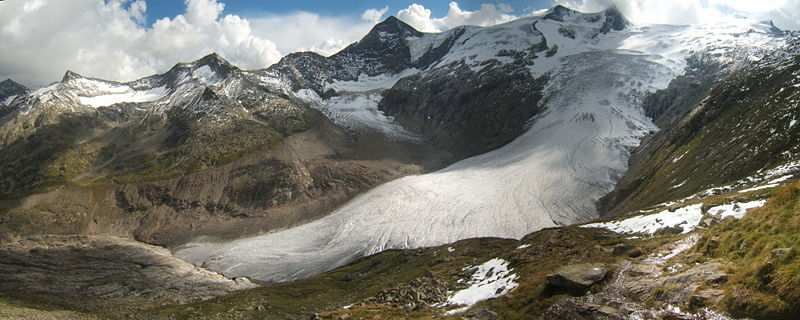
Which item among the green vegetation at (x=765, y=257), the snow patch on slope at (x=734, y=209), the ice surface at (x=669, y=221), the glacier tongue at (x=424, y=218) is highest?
the green vegetation at (x=765, y=257)

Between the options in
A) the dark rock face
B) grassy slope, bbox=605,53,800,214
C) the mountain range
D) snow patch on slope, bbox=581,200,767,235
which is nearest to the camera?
the mountain range

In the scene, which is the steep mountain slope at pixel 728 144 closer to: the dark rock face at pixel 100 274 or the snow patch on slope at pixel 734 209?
the snow patch on slope at pixel 734 209

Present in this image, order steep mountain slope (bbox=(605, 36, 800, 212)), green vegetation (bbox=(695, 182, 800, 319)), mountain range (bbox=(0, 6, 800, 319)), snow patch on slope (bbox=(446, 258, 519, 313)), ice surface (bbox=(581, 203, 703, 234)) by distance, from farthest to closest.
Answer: steep mountain slope (bbox=(605, 36, 800, 212))
ice surface (bbox=(581, 203, 703, 234))
snow patch on slope (bbox=(446, 258, 519, 313))
mountain range (bbox=(0, 6, 800, 319))
green vegetation (bbox=(695, 182, 800, 319))

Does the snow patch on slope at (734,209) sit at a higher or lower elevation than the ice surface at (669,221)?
higher

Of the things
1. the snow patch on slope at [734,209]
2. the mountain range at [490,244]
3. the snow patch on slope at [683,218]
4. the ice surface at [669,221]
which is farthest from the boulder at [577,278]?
the ice surface at [669,221]

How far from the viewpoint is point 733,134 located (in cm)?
12138

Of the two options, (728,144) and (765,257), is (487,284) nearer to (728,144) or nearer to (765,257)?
(765,257)

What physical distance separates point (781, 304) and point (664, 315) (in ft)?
24.2

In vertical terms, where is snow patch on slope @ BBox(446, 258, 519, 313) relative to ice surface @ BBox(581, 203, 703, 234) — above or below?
below

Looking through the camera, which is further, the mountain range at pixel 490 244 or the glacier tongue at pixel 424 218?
the glacier tongue at pixel 424 218

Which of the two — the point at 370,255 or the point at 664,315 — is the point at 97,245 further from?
the point at 664,315

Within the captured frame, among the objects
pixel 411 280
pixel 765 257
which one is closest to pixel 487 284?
pixel 411 280

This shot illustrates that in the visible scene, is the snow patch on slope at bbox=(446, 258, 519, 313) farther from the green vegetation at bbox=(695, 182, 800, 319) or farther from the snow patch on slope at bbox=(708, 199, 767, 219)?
the green vegetation at bbox=(695, 182, 800, 319)


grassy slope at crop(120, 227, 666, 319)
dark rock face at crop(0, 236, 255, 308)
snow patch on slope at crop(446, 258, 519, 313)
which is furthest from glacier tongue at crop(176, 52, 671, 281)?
snow patch on slope at crop(446, 258, 519, 313)
